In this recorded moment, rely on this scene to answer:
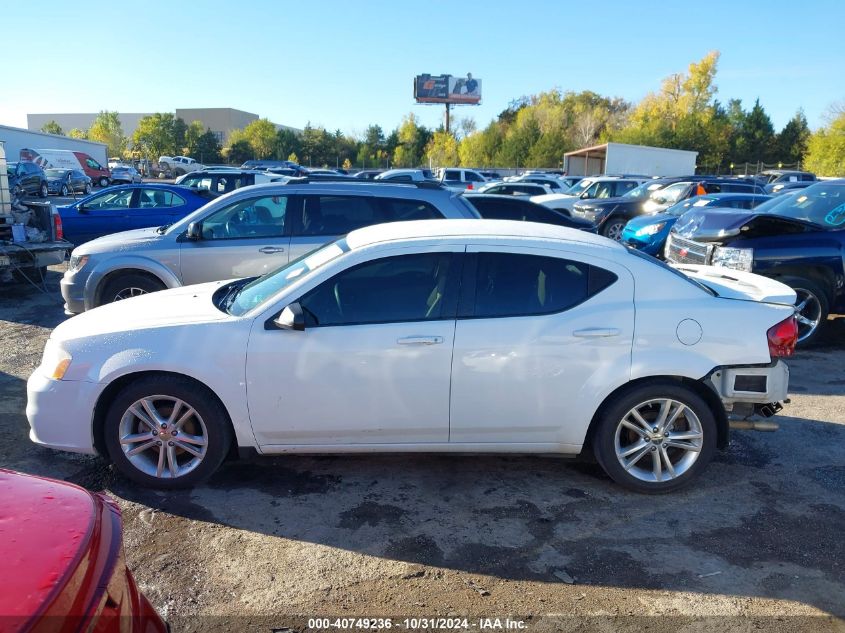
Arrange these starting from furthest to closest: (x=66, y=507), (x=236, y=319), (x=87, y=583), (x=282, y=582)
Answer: (x=236, y=319)
(x=282, y=582)
(x=66, y=507)
(x=87, y=583)

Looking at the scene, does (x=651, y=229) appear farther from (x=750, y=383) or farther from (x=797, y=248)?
(x=750, y=383)

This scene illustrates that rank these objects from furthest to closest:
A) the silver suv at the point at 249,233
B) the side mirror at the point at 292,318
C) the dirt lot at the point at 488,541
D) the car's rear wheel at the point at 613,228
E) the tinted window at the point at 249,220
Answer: the car's rear wheel at the point at 613,228, the tinted window at the point at 249,220, the silver suv at the point at 249,233, the side mirror at the point at 292,318, the dirt lot at the point at 488,541

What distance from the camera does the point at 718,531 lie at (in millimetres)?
3682

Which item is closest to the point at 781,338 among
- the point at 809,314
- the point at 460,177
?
the point at 809,314

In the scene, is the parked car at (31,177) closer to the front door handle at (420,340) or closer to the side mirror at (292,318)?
the side mirror at (292,318)

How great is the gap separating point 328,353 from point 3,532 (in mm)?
2139

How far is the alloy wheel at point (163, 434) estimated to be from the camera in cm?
393

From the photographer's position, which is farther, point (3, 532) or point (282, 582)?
point (282, 582)

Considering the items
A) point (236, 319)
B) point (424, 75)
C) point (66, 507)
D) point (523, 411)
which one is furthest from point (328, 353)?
point (424, 75)

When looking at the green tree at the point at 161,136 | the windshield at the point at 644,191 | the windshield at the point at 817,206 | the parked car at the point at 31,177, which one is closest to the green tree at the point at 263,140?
the green tree at the point at 161,136

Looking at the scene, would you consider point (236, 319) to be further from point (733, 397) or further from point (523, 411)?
point (733, 397)

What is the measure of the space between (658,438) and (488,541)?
1.29 meters

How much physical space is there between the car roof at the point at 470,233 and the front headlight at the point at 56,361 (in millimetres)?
1878

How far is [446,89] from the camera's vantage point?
8169cm
